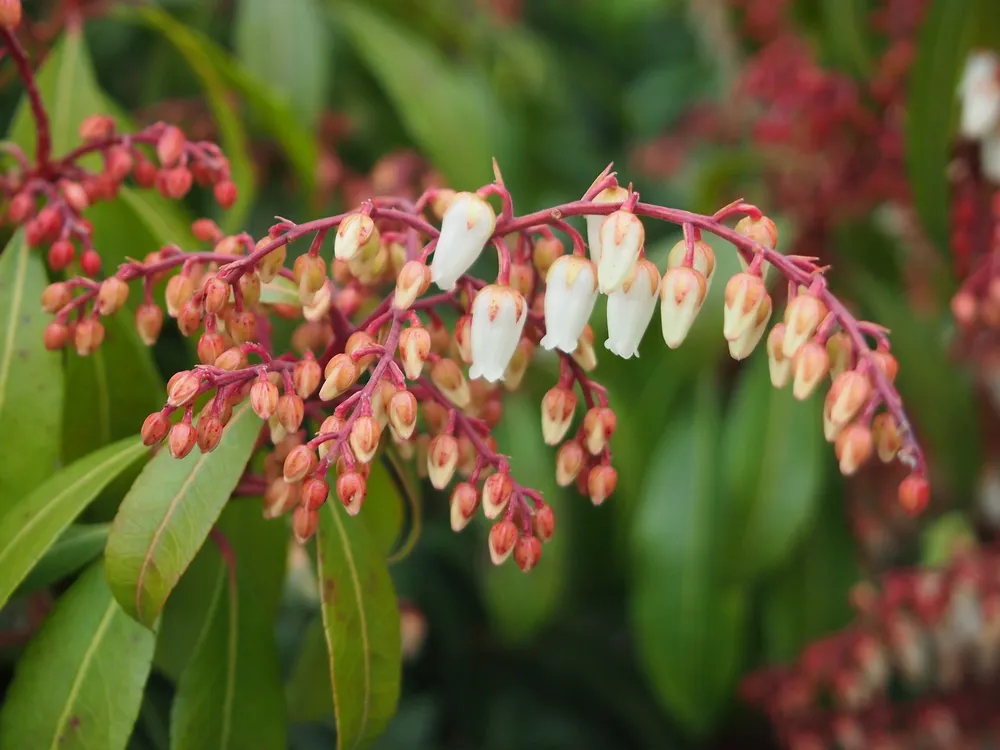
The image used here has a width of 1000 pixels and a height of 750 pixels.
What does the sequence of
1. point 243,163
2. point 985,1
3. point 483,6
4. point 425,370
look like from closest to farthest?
point 425,370
point 243,163
point 985,1
point 483,6

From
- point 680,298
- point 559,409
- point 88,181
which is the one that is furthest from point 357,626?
point 88,181

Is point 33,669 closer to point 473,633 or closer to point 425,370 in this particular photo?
point 425,370

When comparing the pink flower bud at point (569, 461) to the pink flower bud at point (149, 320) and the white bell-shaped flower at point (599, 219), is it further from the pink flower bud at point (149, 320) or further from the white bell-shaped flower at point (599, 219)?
the pink flower bud at point (149, 320)

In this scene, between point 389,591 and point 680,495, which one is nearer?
point 389,591

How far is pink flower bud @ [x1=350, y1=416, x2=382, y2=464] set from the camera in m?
0.52

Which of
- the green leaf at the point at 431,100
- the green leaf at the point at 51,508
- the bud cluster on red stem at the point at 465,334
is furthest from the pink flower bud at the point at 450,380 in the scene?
the green leaf at the point at 431,100

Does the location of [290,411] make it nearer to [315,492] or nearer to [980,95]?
[315,492]

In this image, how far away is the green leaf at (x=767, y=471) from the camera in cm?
139

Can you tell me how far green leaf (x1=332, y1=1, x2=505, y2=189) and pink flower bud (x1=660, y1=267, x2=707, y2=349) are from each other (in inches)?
28.0

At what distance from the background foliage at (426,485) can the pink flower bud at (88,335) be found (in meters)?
0.07

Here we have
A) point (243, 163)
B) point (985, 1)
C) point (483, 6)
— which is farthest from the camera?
point (483, 6)

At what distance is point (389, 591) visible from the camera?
2.13 ft

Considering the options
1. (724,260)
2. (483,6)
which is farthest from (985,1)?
(483,6)

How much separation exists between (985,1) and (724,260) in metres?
0.47
